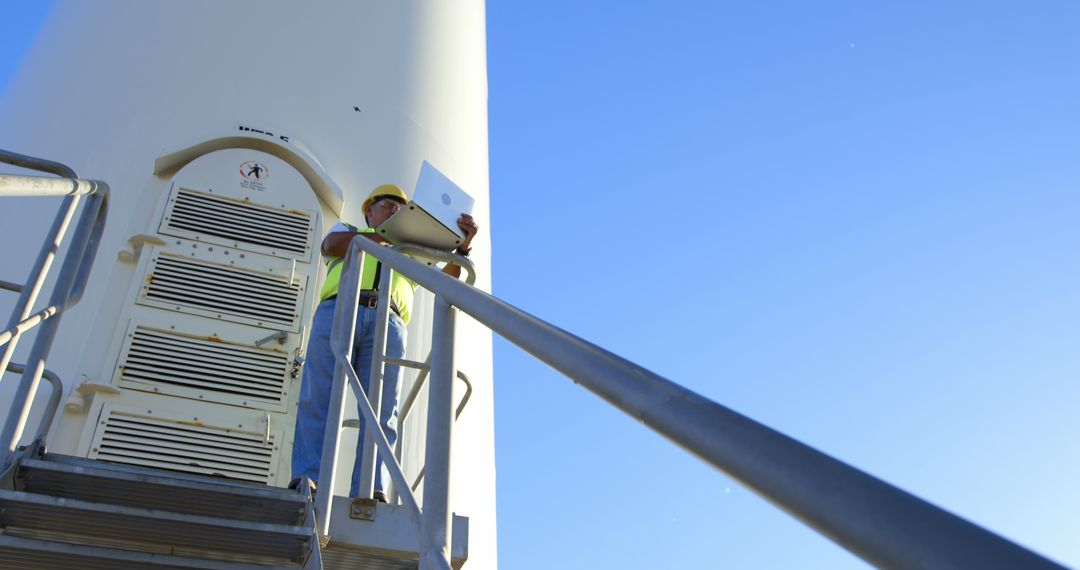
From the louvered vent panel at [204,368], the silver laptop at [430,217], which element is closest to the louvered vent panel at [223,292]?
the louvered vent panel at [204,368]

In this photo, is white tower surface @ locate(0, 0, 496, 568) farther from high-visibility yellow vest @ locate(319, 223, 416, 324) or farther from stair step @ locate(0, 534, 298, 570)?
stair step @ locate(0, 534, 298, 570)

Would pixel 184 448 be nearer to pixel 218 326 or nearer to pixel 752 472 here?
pixel 218 326

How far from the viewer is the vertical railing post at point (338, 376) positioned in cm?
Result: 249

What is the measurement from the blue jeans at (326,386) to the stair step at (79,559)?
0.80 meters

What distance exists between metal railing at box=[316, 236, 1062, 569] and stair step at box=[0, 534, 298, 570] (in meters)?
0.74

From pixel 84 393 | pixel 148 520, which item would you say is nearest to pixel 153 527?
pixel 148 520

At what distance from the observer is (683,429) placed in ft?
3.14

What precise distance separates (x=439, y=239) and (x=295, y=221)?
1469mm

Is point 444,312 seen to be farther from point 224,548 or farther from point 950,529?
point 950,529

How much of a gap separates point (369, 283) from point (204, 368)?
83 cm

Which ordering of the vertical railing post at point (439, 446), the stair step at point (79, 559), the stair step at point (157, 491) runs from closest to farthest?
the vertical railing post at point (439, 446)
the stair step at point (79, 559)
the stair step at point (157, 491)

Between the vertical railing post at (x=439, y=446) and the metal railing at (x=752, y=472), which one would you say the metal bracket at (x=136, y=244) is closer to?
the vertical railing post at (x=439, y=446)

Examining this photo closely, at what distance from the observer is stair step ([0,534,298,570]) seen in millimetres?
2125

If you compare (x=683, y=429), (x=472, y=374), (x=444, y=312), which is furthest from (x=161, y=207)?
(x=683, y=429)
